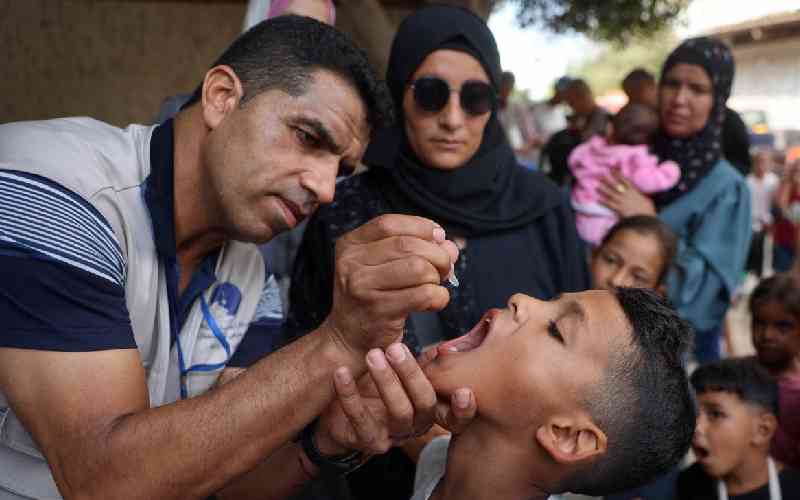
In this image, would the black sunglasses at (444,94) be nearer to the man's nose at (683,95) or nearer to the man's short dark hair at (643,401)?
the man's short dark hair at (643,401)

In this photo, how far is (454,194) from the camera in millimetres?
2766

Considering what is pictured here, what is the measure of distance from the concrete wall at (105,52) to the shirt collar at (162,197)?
5.21 ft

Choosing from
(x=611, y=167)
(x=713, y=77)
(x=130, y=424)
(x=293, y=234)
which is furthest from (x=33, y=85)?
(x=713, y=77)

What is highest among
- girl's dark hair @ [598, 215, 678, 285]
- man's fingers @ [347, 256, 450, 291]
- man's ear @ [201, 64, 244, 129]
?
man's ear @ [201, 64, 244, 129]

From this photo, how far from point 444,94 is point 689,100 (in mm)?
1812

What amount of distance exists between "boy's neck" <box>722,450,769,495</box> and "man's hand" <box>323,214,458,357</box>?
6.63ft

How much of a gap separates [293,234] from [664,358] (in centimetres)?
220

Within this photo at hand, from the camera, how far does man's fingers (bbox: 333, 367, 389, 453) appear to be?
4.81 ft

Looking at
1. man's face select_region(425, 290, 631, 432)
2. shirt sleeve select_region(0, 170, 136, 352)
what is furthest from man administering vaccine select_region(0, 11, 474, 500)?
man's face select_region(425, 290, 631, 432)

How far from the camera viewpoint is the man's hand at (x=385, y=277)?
1382mm

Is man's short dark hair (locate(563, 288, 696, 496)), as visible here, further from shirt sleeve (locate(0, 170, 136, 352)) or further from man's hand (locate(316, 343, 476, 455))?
shirt sleeve (locate(0, 170, 136, 352))

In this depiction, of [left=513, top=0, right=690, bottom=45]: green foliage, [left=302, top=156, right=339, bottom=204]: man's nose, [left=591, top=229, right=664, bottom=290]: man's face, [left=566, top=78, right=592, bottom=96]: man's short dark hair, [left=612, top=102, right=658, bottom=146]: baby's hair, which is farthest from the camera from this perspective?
[left=513, top=0, right=690, bottom=45]: green foliage

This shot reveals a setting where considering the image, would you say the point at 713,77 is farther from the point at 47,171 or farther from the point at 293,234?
the point at 47,171

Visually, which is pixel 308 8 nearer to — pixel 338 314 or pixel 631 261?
pixel 631 261
